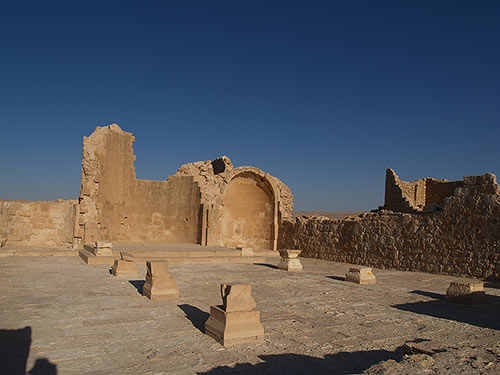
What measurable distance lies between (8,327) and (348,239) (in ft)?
35.7

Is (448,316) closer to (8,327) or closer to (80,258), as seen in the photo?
(8,327)

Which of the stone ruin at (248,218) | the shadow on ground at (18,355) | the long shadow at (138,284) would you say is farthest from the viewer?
the stone ruin at (248,218)

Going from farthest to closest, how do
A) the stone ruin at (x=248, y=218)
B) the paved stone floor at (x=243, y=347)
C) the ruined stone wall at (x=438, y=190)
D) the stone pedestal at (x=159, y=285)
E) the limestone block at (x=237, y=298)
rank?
the ruined stone wall at (x=438, y=190) → the stone ruin at (x=248, y=218) → the stone pedestal at (x=159, y=285) → the limestone block at (x=237, y=298) → the paved stone floor at (x=243, y=347)

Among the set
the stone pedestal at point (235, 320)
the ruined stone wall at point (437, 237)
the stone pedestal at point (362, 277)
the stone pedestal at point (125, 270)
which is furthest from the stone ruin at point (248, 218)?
the stone pedestal at point (235, 320)

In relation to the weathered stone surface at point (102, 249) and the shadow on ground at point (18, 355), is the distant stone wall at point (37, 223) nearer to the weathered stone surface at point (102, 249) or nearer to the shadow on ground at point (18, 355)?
the weathered stone surface at point (102, 249)

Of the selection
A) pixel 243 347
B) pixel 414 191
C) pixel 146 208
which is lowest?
pixel 243 347

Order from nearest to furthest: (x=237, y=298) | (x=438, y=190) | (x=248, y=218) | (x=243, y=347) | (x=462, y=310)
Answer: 1. (x=243, y=347)
2. (x=237, y=298)
3. (x=462, y=310)
4. (x=248, y=218)
5. (x=438, y=190)

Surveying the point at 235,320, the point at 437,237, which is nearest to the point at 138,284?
the point at 235,320

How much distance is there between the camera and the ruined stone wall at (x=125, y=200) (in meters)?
15.3

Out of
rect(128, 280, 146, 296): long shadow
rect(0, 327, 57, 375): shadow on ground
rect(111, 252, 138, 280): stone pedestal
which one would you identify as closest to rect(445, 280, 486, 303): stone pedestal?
rect(128, 280, 146, 296): long shadow

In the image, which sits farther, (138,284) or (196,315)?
(138,284)

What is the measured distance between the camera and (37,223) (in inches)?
564

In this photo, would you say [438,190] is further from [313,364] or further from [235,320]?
[313,364]

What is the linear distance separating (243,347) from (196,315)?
1.53 metres
